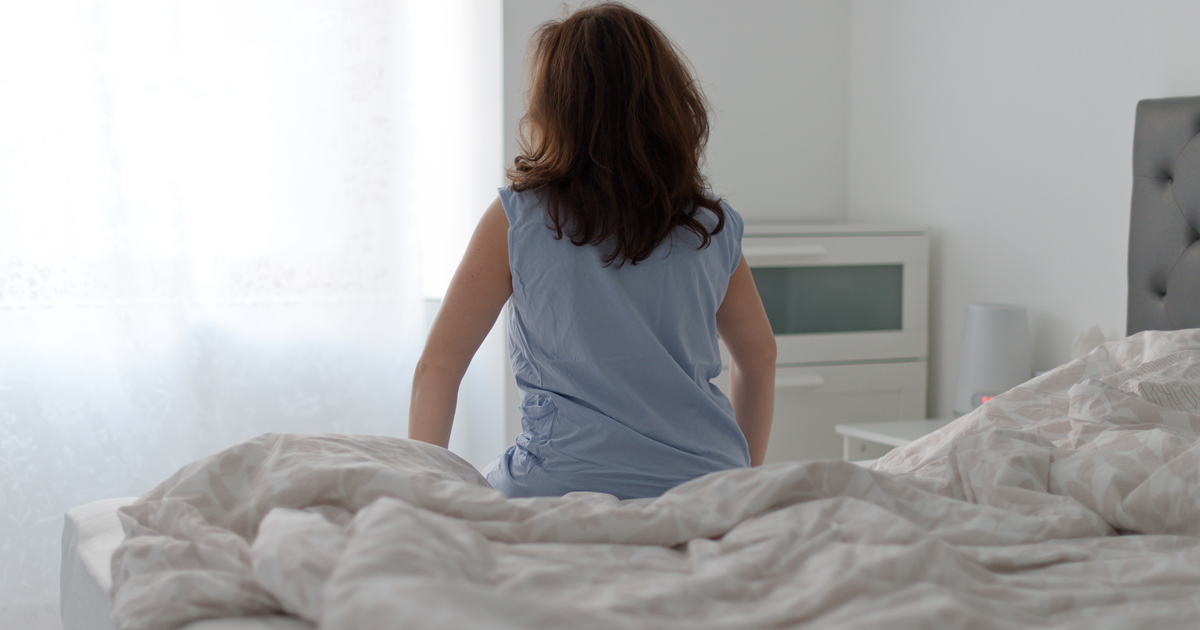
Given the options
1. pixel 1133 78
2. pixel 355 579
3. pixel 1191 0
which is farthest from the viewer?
pixel 1133 78

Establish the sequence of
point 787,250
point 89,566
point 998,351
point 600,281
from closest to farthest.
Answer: point 89,566 → point 600,281 → point 998,351 → point 787,250

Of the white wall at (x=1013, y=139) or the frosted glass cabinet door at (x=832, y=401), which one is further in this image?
the frosted glass cabinet door at (x=832, y=401)

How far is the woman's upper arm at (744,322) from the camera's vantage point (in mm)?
1400

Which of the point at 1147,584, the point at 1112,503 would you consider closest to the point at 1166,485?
the point at 1112,503

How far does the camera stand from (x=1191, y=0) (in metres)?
2.00

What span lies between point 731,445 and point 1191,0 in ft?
5.15

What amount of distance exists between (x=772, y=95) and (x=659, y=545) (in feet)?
8.50

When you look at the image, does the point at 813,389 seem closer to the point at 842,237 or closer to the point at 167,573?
the point at 842,237

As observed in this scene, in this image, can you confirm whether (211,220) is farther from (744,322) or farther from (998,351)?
(998,351)

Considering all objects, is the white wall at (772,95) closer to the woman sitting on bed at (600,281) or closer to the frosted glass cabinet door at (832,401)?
the frosted glass cabinet door at (832,401)

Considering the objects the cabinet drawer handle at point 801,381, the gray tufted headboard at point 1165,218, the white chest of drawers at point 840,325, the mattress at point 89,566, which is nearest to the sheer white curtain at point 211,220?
the white chest of drawers at point 840,325

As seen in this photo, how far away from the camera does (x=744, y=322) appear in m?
1.44

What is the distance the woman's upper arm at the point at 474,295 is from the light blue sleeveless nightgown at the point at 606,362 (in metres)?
0.02

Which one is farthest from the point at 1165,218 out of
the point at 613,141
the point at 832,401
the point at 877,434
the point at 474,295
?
the point at 474,295
